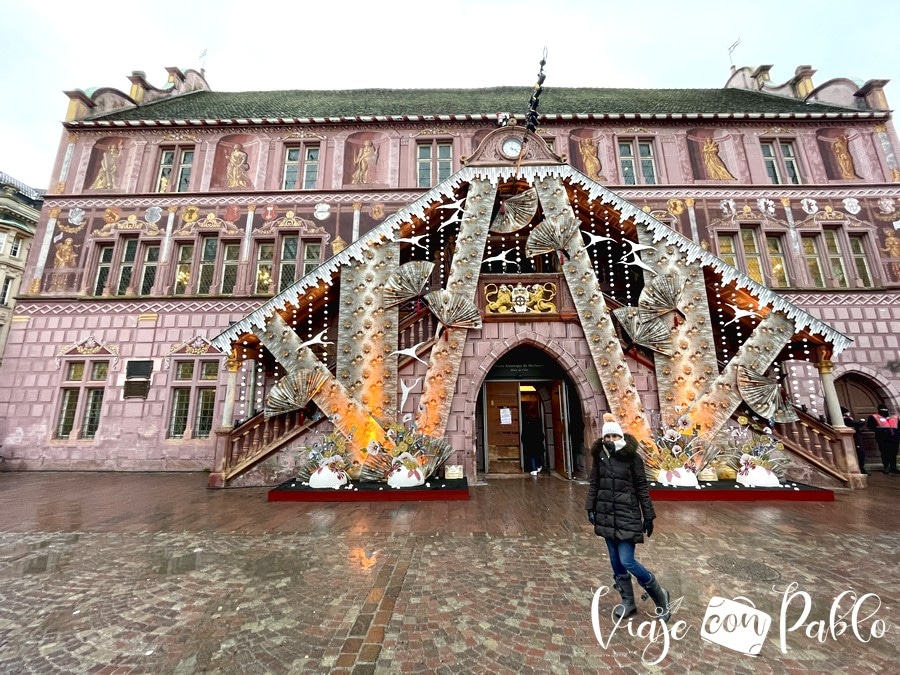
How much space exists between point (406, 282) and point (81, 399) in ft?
39.7

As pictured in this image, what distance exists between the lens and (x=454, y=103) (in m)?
17.4

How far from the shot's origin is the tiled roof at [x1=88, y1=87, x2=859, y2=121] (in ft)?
52.1

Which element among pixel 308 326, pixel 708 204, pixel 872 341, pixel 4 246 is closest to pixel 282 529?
pixel 308 326

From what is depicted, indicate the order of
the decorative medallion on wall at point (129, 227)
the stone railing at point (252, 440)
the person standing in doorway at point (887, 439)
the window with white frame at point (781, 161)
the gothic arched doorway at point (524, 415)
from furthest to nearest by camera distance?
the window with white frame at point (781, 161) → the decorative medallion on wall at point (129, 227) → the person standing in doorway at point (887, 439) → the gothic arched doorway at point (524, 415) → the stone railing at point (252, 440)

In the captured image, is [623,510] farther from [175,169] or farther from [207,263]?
[175,169]

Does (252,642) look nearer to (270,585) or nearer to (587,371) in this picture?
(270,585)

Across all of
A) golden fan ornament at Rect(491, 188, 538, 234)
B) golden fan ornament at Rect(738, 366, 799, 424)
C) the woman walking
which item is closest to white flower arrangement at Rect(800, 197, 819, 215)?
golden fan ornament at Rect(738, 366, 799, 424)

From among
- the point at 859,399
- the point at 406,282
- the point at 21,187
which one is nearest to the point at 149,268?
the point at 406,282

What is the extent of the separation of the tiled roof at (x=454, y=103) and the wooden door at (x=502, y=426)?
11468 millimetres

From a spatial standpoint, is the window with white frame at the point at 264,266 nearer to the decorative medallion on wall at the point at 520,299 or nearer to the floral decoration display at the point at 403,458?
the floral decoration display at the point at 403,458

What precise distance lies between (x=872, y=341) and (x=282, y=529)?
1837 centimetres

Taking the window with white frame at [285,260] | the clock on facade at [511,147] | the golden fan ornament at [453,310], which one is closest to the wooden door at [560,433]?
the golden fan ornament at [453,310]

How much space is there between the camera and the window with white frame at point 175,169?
14.7 m

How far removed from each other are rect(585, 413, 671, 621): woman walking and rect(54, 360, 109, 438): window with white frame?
1585 cm
